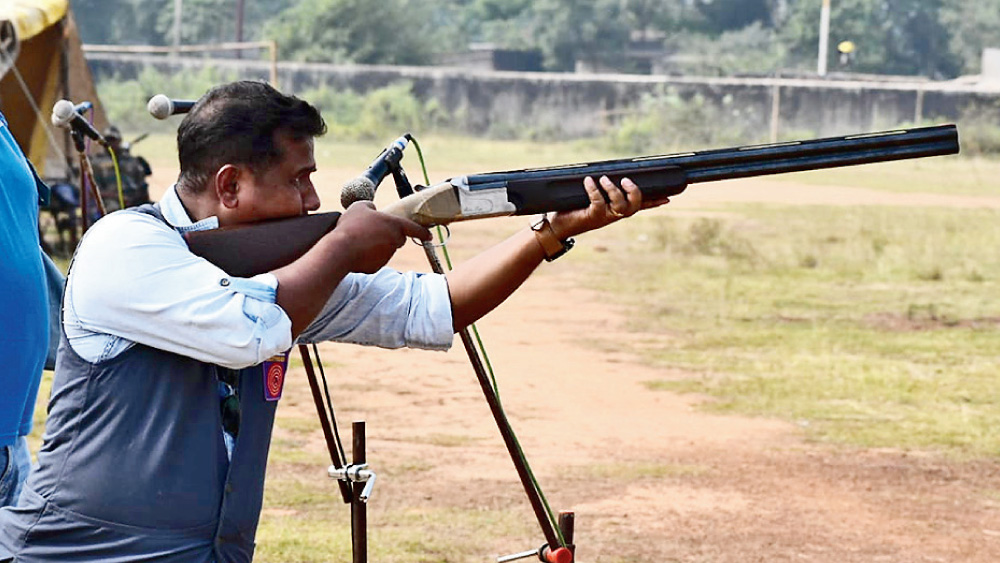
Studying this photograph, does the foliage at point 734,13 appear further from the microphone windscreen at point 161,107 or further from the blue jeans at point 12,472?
the blue jeans at point 12,472

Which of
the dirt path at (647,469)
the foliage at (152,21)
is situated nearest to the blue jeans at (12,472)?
the dirt path at (647,469)

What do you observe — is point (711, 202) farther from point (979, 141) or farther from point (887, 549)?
point (887, 549)

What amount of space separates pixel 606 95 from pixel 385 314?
1497 inches

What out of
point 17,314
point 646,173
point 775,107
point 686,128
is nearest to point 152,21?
point 686,128

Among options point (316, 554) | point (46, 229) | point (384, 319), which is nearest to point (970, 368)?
point (316, 554)

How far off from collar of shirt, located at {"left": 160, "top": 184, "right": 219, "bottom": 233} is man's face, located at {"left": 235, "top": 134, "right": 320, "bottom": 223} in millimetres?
53

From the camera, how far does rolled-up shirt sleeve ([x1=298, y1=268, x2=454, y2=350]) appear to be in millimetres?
2977

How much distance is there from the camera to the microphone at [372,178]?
3102 millimetres

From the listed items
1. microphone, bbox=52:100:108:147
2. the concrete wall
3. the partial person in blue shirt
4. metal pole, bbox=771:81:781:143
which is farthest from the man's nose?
metal pole, bbox=771:81:781:143

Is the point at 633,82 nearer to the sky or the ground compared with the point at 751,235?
nearer to the sky

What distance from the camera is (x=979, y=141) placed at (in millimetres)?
34812

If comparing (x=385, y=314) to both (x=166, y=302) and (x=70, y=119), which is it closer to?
(x=166, y=302)

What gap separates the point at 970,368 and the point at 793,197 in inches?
626

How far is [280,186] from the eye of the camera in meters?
2.66
